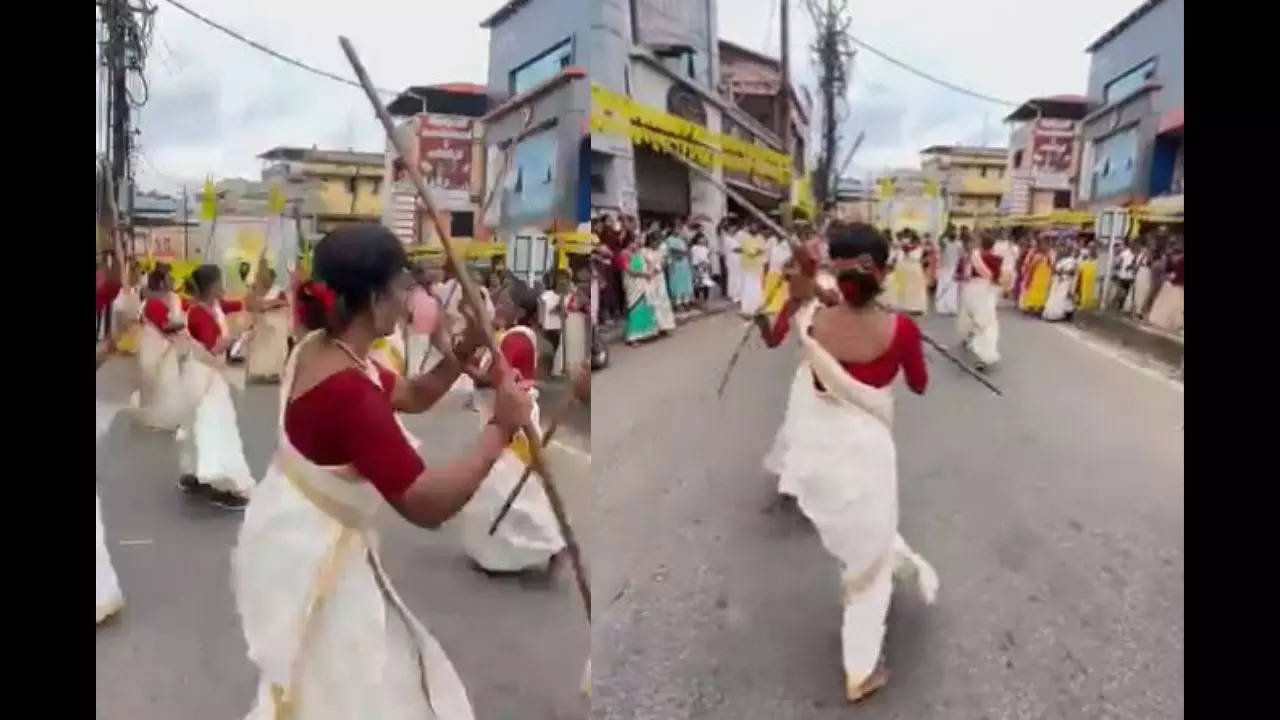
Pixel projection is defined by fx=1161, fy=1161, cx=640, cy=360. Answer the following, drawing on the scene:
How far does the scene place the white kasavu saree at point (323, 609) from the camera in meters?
1.43

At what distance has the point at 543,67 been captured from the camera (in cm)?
160

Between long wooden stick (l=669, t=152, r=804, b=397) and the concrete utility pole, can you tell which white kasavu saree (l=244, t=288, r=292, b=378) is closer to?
long wooden stick (l=669, t=152, r=804, b=397)

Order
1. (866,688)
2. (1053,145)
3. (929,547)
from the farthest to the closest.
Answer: (1053,145)
(929,547)
(866,688)

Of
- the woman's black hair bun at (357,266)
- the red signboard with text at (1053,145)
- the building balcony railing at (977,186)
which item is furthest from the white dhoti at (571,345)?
the red signboard with text at (1053,145)

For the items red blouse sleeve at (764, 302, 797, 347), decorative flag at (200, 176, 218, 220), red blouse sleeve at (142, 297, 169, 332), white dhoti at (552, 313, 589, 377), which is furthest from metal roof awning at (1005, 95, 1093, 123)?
red blouse sleeve at (142, 297, 169, 332)

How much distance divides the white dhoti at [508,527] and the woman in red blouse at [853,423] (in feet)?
1.15

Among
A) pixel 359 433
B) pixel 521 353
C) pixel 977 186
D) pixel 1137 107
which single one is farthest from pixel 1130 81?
pixel 359 433

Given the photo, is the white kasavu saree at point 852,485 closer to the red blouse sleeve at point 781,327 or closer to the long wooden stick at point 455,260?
the red blouse sleeve at point 781,327

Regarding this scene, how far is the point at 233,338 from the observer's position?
1.62m

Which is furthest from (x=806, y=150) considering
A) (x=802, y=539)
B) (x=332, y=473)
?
(x=332, y=473)

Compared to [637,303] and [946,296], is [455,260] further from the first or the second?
[946,296]

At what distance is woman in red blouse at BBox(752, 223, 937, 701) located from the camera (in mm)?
1577

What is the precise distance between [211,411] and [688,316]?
0.68m
